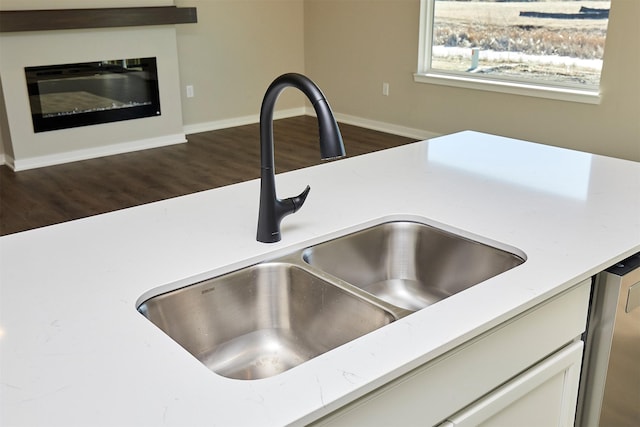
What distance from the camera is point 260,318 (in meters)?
1.39

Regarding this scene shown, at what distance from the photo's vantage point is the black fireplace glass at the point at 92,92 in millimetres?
5305

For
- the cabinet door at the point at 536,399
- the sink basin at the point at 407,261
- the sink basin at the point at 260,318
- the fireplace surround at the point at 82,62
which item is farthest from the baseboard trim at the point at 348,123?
the sink basin at the point at 260,318

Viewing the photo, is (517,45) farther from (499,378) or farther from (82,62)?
(499,378)

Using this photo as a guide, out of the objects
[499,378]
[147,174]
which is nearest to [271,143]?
A: [499,378]

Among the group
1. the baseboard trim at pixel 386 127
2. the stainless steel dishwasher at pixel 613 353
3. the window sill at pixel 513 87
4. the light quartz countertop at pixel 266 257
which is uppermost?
the light quartz countertop at pixel 266 257

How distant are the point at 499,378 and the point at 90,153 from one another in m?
5.15

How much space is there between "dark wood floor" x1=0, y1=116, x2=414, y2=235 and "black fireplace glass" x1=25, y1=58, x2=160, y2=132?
0.39 m

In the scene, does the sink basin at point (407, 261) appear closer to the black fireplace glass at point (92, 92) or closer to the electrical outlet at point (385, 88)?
the black fireplace glass at point (92, 92)

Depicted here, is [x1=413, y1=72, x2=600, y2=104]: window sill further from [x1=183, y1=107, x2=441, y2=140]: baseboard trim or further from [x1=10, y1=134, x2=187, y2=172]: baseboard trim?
[x1=10, y1=134, x2=187, y2=172]: baseboard trim

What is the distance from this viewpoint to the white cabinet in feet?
3.26

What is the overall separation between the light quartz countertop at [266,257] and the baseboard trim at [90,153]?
4143 millimetres

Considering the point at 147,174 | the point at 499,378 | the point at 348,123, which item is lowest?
the point at 147,174

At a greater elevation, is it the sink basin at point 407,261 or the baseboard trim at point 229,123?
the sink basin at point 407,261

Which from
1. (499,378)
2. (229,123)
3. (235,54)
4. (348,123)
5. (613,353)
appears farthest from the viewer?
(348,123)
